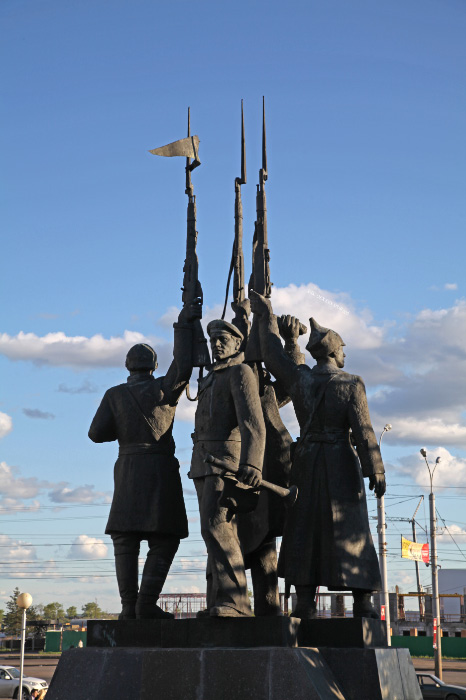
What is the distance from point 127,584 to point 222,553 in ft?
4.08

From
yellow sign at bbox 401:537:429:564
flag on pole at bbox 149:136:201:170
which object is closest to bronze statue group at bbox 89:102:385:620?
flag on pole at bbox 149:136:201:170

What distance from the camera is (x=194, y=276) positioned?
28.7 ft

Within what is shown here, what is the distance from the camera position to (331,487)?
7.54 meters

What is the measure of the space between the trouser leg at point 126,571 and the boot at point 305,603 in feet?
4.67

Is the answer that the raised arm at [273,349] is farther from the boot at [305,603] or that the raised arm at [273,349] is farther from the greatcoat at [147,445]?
the boot at [305,603]

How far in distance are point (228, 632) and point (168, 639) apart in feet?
1.81

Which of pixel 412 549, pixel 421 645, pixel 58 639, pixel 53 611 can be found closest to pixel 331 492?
pixel 412 549

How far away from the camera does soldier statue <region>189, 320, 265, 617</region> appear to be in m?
7.07

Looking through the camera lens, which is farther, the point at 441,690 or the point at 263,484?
the point at 441,690

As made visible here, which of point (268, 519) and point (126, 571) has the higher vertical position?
point (268, 519)

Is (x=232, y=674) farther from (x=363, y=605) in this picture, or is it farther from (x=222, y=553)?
(x=363, y=605)

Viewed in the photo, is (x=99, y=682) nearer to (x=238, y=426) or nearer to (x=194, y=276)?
(x=238, y=426)

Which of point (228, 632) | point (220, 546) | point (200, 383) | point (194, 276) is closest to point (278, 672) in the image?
point (228, 632)

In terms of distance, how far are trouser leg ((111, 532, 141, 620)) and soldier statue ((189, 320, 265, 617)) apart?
768mm
